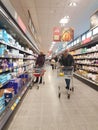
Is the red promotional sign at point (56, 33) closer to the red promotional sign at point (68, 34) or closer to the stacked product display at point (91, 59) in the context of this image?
the red promotional sign at point (68, 34)

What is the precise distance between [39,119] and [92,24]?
566 centimetres

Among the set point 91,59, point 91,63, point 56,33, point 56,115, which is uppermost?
point 56,33

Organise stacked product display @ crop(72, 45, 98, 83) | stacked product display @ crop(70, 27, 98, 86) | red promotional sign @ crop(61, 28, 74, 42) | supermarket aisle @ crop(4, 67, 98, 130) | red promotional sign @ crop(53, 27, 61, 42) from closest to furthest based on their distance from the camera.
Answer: supermarket aisle @ crop(4, 67, 98, 130), stacked product display @ crop(70, 27, 98, 86), stacked product display @ crop(72, 45, 98, 83), red promotional sign @ crop(61, 28, 74, 42), red promotional sign @ crop(53, 27, 61, 42)

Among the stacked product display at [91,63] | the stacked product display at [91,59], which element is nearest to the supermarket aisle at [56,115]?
the stacked product display at [91,59]


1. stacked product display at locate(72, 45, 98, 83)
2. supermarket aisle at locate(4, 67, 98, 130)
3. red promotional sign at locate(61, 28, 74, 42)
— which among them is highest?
red promotional sign at locate(61, 28, 74, 42)

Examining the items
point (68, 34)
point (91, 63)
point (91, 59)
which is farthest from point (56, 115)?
point (68, 34)

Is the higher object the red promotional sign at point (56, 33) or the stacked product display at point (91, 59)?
the red promotional sign at point (56, 33)

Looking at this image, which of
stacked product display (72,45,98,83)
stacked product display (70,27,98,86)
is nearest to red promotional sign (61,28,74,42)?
stacked product display (70,27,98,86)

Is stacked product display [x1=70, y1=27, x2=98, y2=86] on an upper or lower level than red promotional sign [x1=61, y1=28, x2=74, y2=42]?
lower

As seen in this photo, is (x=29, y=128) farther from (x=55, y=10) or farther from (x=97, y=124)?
(x=55, y=10)

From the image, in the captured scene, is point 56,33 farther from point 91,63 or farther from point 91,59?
point 91,63

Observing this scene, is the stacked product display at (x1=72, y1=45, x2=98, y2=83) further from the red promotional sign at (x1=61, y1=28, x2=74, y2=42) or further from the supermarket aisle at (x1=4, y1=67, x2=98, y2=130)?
the supermarket aisle at (x1=4, y1=67, x2=98, y2=130)

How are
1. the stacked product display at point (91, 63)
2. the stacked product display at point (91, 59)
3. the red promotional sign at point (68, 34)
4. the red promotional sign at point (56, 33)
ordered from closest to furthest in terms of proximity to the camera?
the stacked product display at point (91, 59), the stacked product display at point (91, 63), the red promotional sign at point (68, 34), the red promotional sign at point (56, 33)

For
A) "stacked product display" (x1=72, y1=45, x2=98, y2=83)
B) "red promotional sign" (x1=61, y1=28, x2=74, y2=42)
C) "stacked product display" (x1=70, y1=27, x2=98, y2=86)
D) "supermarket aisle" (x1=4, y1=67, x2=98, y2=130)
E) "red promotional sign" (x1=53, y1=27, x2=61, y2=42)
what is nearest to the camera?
"supermarket aisle" (x1=4, y1=67, x2=98, y2=130)
